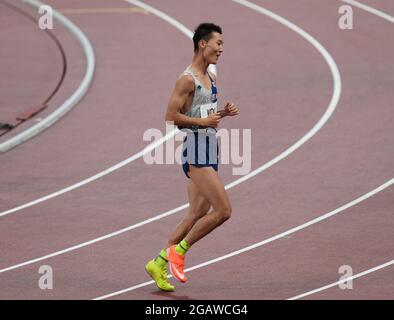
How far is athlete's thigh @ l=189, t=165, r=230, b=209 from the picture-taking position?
Answer: 34.1ft

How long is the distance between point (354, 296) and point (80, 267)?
272cm

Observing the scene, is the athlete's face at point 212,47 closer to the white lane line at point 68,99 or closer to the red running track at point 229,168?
the red running track at point 229,168

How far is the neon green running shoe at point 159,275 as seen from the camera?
35.1 ft

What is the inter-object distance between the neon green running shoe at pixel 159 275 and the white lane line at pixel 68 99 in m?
5.02

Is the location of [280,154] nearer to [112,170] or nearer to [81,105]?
[112,170]

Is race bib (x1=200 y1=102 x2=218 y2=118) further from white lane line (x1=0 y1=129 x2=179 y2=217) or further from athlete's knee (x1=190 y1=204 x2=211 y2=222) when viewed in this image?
white lane line (x1=0 y1=129 x2=179 y2=217)

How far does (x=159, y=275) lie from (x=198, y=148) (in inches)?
48.2

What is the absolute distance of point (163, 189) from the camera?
13.7 meters

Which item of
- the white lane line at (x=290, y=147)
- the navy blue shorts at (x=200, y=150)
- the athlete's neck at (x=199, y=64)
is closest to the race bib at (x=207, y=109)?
the navy blue shorts at (x=200, y=150)

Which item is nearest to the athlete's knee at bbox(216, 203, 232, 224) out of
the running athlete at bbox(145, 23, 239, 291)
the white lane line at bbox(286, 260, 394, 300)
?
the running athlete at bbox(145, 23, 239, 291)

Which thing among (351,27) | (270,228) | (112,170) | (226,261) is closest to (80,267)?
(226,261)

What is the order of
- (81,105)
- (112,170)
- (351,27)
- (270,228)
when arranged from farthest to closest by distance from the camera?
(351,27) → (81,105) → (112,170) → (270,228)

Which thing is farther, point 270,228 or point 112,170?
point 112,170

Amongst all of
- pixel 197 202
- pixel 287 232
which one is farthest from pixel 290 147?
pixel 197 202
